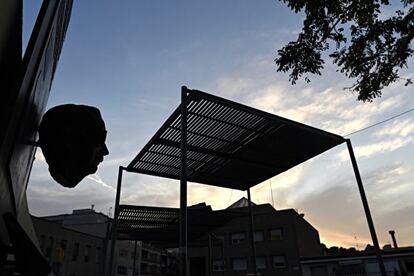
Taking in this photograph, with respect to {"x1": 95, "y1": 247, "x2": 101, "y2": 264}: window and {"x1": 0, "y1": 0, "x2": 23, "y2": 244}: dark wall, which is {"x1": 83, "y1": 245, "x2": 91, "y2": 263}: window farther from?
{"x1": 0, "y1": 0, "x2": 23, "y2": 244}: dark wall

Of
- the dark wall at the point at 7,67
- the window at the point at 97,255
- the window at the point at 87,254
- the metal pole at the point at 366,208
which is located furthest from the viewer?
the window at the point at 97,255

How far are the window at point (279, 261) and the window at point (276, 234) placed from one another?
2.21m

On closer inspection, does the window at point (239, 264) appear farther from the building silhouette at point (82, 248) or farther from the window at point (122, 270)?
the window at point (122, 270)

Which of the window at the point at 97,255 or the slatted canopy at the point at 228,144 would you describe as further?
the window at the point at 97,255

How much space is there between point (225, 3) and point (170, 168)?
6421mm

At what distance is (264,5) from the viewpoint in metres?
7.62

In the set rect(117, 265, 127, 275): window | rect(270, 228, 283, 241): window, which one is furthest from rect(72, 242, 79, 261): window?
rect(270, 228, 283, 241): window

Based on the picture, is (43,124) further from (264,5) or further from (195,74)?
(195,74)

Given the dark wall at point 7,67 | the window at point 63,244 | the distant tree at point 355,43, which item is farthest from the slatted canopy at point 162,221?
the window at point 63,244

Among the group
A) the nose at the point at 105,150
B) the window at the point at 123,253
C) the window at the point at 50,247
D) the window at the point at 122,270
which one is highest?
the window at the point at 123,253

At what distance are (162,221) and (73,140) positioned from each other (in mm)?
17687

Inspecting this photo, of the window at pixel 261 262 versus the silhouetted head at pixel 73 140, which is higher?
the window at pixel 261 262

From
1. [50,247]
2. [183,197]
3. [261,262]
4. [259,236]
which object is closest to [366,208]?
[183,197]

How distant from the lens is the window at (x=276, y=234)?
42.2 meters
